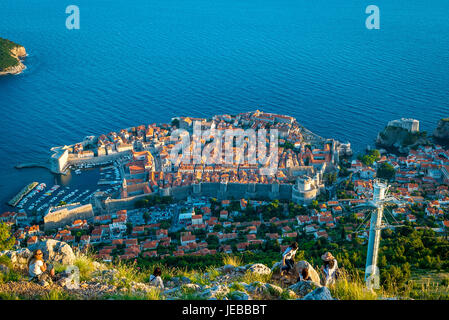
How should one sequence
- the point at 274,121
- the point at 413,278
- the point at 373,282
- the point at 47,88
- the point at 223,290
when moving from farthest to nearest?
the point at 47,88
the point at 274,121
the point at 413,278
the point at 373,282
the point at 223,290

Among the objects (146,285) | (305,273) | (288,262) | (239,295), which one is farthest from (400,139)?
(239,295)

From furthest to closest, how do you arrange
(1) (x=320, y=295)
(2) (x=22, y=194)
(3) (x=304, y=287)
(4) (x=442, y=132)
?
(4) (x=442, y=132) → (2) (x=22, y=194) → (3) (x=304, y=287) → (1) (x=320, y=295)

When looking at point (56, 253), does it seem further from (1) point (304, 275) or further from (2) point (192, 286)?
(1) point (304, 275)

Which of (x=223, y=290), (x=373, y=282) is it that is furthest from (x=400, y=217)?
(x=223, y=290)

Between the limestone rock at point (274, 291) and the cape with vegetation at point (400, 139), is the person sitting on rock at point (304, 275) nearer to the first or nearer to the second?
the limestone rock at point (274, 291)

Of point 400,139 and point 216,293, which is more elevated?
point 400,139
